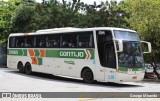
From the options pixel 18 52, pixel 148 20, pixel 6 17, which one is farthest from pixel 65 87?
pixel 6 17

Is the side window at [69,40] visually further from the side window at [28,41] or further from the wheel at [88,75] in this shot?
the side window at [28,41]

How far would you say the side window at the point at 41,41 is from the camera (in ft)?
79.5

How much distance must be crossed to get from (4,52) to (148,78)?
2269 cm

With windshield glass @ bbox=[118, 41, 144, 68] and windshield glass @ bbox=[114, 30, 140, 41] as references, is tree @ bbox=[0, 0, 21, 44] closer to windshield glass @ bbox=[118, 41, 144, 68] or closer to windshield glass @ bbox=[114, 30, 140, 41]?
windshield glass @ bbox=[114, 30, 140, 41]

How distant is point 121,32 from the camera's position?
19828 mm

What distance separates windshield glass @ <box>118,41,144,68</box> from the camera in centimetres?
1925

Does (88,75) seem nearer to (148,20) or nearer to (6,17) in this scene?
(148,20)

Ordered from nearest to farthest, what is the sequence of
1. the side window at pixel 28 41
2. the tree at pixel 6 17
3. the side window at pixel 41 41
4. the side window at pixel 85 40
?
the side window at pixel 85 40, the side window at pixel 41 41, the side window at pixel 28 41, the tree at pixel 6 17

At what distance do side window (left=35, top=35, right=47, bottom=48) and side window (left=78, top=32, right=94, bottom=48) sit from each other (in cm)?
386

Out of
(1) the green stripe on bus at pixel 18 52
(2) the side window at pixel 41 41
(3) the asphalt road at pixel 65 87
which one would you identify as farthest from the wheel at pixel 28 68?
(3) the asphalt road at pixel 65 87

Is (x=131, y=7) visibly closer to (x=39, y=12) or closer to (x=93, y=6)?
(x=93, y=6)

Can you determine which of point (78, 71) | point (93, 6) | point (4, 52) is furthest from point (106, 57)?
point (4, 52)

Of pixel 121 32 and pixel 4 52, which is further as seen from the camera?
pixel 4 52

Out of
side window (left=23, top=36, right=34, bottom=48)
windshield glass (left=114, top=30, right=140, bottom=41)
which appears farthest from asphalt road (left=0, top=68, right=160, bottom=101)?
side window (left=23, top=36, right=34, bottom=48)
